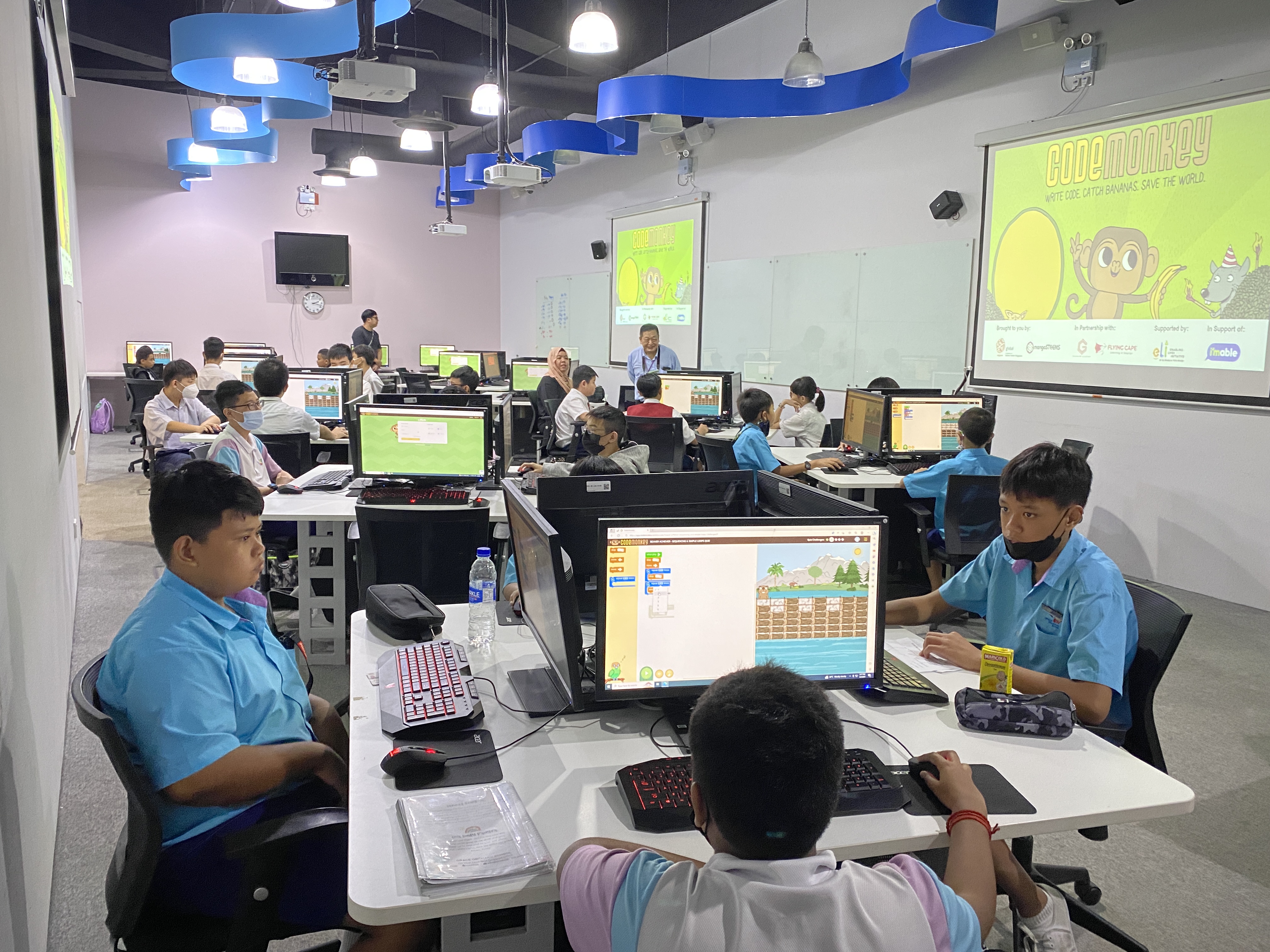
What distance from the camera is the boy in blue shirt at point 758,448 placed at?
5.29 metres

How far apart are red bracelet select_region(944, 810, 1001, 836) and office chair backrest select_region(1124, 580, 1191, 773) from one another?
814 mm

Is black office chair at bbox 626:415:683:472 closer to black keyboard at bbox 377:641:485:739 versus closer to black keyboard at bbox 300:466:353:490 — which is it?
black keyboard at bbox 300:466:353:490

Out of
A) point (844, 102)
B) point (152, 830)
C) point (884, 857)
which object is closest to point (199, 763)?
point (152, 830)

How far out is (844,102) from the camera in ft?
24.7

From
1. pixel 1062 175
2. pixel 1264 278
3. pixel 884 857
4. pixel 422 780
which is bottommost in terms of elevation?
pixel 884 857

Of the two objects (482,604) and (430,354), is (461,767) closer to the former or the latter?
(482,604)

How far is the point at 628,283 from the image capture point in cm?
1195

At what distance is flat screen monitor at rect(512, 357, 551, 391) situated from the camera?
34.0 ft

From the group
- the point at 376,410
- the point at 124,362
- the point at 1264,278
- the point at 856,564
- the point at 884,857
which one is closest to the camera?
the point at 884,857

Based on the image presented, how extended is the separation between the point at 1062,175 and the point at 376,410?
15.8 ft

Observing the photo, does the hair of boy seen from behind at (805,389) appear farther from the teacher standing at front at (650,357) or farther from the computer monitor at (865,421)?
the teacher standing at front at (650,357)

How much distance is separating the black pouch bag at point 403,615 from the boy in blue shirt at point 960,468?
9.96ft

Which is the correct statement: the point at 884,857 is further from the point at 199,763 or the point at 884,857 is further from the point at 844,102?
the point at 844,102

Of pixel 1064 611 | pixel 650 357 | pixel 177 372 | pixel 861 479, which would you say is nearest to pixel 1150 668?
pixel 1064 611
